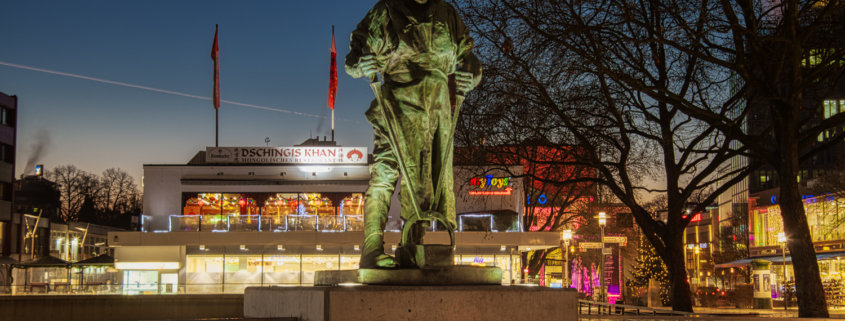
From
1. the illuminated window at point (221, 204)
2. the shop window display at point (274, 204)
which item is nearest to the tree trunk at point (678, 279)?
the shop window display at point (274, 204)

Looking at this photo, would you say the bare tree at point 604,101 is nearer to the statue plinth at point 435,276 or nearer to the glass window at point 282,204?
the statue plinth at point 435,276

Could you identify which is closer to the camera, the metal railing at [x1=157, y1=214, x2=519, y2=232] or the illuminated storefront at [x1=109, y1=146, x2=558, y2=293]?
the illuminated storefront at [x1=109, y1=146, x2=558, y2=293]

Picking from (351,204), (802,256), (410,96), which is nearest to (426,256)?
(410,96)

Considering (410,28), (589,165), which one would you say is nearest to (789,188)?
(589,165)

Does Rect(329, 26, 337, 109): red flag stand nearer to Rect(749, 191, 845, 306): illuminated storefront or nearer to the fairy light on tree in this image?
the fairy light on tree

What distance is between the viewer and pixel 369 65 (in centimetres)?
708

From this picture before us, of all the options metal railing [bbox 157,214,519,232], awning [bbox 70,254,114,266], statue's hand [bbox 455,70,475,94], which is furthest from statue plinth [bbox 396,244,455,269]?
awning [bbox 70,254,114,266]

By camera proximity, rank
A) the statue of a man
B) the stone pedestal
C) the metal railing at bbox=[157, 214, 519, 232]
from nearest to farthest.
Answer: the stone pedestal < the statue of a man < the metal railing at bbox=[157, 214, 519, 232]

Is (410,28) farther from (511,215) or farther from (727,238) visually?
(727,238)

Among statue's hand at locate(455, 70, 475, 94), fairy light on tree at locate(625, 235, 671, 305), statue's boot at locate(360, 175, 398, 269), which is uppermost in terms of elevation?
statue's hand at locate(455, 70, 475, 94)

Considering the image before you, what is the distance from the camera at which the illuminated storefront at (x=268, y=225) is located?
1447 inches

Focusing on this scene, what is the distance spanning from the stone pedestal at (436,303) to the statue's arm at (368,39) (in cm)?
226

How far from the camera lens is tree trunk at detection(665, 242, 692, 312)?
69.1 ft

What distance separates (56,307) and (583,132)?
14631mm
